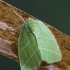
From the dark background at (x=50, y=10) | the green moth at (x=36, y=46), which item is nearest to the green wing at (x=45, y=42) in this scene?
the green moth at (x=36, y=46)

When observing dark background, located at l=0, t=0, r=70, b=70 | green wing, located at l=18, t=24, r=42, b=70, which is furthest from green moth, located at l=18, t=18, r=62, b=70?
dark background, located at l=0, t=0, r=70, b=70

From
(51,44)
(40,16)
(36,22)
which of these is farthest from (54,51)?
(40,16)

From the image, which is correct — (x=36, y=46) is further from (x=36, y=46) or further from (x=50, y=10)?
(x=50, y=10)

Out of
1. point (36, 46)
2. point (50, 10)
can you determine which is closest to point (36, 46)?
point (36, 46)

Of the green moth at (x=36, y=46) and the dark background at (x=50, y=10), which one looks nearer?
the green moth at (x=36, y=46)

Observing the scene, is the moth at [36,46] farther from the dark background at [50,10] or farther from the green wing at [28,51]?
the dark background at [50,10]

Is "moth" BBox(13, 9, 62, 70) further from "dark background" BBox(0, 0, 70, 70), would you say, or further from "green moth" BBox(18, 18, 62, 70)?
"dark background" BBox(0, 0, 70, 70)
